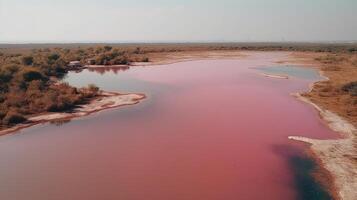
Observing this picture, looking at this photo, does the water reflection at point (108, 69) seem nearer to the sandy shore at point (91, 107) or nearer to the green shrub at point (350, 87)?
the sandy shore at point (91, 107)

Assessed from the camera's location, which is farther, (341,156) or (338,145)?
(338,145)

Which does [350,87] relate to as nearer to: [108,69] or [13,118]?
[13,118]

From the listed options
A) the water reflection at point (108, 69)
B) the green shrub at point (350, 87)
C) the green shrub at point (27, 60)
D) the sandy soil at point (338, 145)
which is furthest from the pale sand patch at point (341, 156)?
the green shrub at point (27, 60)

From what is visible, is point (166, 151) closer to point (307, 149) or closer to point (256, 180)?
point (256, 180)

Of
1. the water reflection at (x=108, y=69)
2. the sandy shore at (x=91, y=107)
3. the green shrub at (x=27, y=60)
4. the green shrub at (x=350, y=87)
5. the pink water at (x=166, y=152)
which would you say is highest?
the green shrub at (x=27, y=60)

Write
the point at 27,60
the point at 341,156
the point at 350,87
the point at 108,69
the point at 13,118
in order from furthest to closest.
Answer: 1. the point at 108,69
2. the point at 27,60
3. the point at 350,87
4. the point at 13,118
5. the point at 341,156

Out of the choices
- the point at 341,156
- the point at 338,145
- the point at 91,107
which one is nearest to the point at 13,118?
the point at 91,107

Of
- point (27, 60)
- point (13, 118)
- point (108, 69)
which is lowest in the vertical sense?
point (13, 118)

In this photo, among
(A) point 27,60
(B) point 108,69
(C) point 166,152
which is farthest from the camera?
(B) point 108,69
